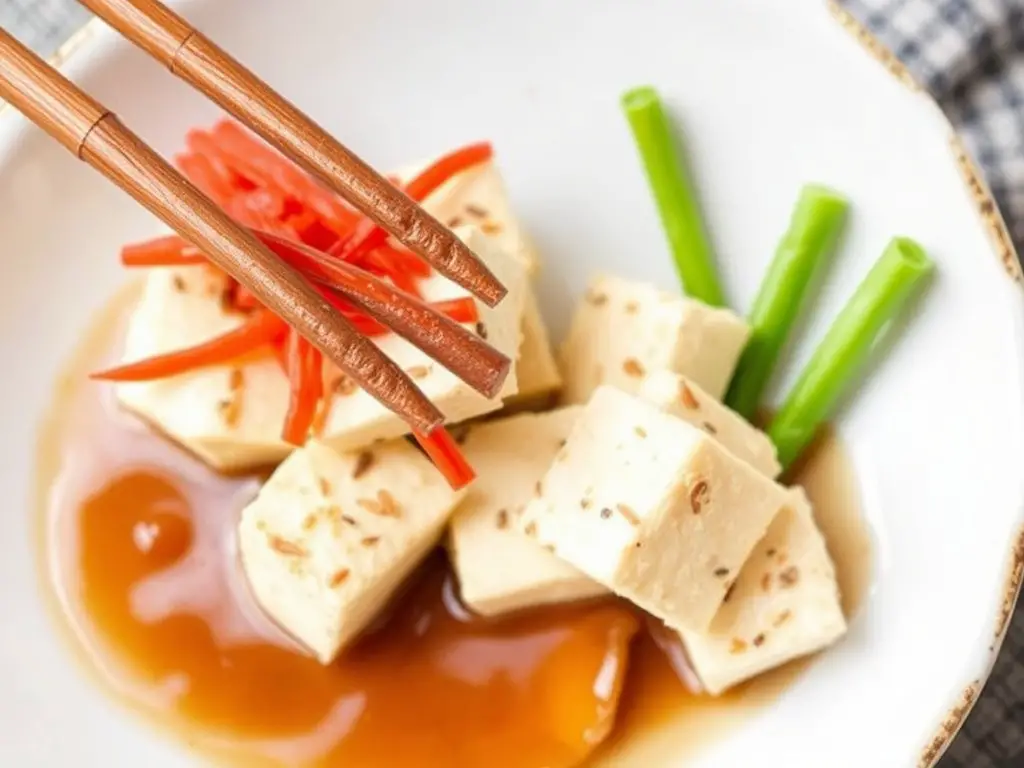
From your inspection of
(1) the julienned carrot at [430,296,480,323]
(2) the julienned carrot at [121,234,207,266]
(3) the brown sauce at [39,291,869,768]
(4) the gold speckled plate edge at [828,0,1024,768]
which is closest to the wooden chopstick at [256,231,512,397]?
(1) the julienned carrot at [430,296,480,323]

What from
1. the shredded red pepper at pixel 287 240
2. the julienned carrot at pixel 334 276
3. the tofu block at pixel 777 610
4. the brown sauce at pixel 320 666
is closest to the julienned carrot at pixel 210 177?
the shredded red pepper at pixel 287 240

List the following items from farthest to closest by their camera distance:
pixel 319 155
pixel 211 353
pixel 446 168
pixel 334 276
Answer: pixel 446 168
pixel 211 353
pixel 334 276
pixel 319 155

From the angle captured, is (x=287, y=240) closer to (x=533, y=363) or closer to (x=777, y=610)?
(x=533, y=363)

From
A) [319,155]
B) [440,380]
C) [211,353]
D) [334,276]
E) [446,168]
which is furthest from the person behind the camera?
[446,168]

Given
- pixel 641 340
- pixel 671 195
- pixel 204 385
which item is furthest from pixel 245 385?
pixel 671 195

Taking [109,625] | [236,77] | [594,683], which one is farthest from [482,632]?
[236,77]

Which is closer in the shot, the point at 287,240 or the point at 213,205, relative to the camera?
the point at 213,205

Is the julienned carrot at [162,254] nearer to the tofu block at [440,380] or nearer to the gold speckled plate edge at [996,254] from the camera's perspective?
the tofu block at [440,380]
